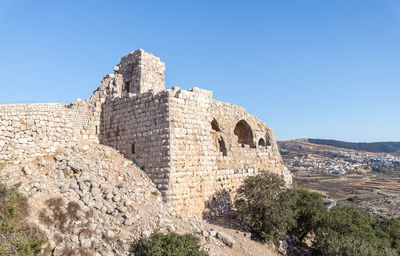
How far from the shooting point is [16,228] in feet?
24.8

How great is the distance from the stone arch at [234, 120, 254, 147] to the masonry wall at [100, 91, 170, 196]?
30.9 ft

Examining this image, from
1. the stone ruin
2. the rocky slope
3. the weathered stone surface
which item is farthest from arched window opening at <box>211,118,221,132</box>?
the weathered stone surface

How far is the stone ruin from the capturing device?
11195 millimetres

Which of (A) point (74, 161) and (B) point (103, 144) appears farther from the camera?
(B) point (103, 144)

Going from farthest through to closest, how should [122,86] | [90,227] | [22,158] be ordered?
[122,86] → [22,158] → [90,227]

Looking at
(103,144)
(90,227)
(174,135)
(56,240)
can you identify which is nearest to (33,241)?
(56,240)

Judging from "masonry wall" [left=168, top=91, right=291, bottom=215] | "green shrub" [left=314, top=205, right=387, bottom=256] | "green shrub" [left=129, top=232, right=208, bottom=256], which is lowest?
"green shrub" [left=314, top=205, right=387, bottom=256]

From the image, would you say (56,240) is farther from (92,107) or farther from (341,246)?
(341,246)

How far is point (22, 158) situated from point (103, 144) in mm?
3537

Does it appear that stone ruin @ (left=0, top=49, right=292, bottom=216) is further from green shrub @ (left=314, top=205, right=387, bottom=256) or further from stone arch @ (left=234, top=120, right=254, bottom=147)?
stone arch @ (left=234, top=120, right=254, bottom=147)

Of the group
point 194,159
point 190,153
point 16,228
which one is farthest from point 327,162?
point 16,228

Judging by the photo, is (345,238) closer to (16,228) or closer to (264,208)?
(264,208)

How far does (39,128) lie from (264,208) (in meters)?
9.60

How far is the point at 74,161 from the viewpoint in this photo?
1138 centimetres
